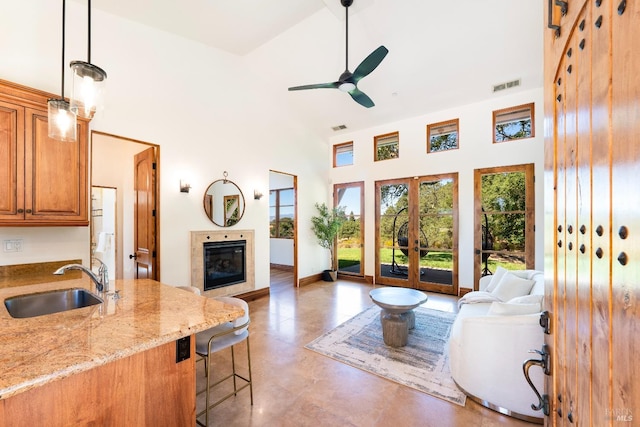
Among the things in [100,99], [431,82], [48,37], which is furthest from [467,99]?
[48,37]

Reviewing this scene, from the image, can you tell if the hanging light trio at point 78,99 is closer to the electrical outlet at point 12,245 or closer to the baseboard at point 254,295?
the electrical outlet at point 12,245

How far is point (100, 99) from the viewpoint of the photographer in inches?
74.7

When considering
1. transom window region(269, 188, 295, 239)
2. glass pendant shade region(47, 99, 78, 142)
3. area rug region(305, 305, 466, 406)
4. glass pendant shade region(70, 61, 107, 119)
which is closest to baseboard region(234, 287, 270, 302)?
area rug region(305, 305, 466, 406)

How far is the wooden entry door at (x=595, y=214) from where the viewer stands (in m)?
0.50

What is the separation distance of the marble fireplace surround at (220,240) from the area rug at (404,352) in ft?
6.76

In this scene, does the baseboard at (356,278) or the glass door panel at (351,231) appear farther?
the glass door panel at (351,231)

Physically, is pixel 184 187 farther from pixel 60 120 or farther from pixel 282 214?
pixel 282 214

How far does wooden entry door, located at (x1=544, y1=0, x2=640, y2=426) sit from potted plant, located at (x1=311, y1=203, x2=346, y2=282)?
18.6 ft

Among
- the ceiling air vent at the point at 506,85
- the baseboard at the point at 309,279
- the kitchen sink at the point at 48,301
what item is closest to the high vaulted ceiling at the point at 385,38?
the ceiling air vent at the point at 506,85

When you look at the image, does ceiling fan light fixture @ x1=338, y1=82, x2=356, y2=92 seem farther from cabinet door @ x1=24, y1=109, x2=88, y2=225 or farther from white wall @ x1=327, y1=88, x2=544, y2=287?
white wall @ x1=327, y1=88, x2=544, y2=287

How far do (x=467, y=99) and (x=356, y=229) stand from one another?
11.6 ft

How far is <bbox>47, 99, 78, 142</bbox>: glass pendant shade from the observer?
2.01m

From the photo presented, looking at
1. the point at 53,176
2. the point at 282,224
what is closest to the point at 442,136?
the point at 282,224

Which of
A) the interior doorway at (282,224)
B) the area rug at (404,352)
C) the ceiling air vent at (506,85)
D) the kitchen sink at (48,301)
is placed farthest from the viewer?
Result: the interior doorway at (282,224)
